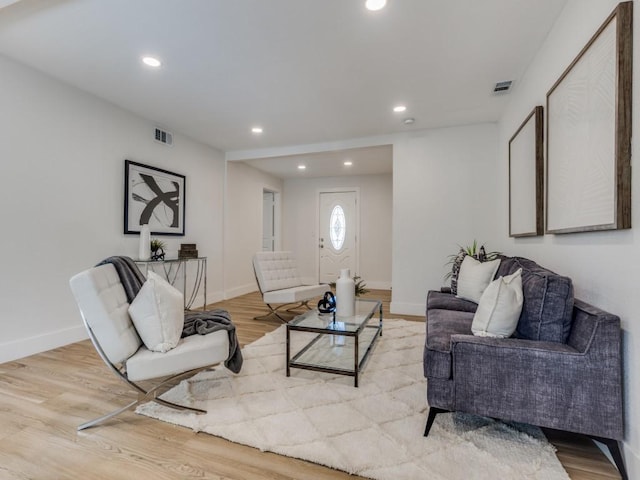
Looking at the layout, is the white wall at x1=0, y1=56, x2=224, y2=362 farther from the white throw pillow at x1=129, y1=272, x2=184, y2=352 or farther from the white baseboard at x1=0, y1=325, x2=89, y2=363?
the white throw pillow at x1=129, y1=272, x2=184, y2=352

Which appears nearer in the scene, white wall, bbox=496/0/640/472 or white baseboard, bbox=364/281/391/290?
white wall, bbox=496/0/640/472

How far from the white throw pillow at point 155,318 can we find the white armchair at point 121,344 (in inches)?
1.8

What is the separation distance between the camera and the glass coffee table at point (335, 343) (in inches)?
89.5

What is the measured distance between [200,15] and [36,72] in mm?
1909

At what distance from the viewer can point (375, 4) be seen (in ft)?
6.38

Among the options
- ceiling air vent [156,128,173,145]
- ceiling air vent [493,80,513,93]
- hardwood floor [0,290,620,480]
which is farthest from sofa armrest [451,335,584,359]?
ceiling air vent [156,128,173,145]

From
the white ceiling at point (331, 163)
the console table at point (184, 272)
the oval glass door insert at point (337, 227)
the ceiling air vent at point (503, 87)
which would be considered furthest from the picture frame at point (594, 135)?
the oval glass door insert at point (337, 227)

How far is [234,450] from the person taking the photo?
1.55 meters

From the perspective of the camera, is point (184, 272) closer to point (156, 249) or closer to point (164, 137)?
point (156, 249)

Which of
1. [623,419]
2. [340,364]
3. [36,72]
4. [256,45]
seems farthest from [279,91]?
[623,419]

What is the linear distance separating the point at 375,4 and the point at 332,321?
2.25 m

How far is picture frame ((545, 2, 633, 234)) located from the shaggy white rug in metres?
1.20

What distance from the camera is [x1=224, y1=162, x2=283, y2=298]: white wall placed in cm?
540

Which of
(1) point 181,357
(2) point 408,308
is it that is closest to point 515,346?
(1) point 181,357
